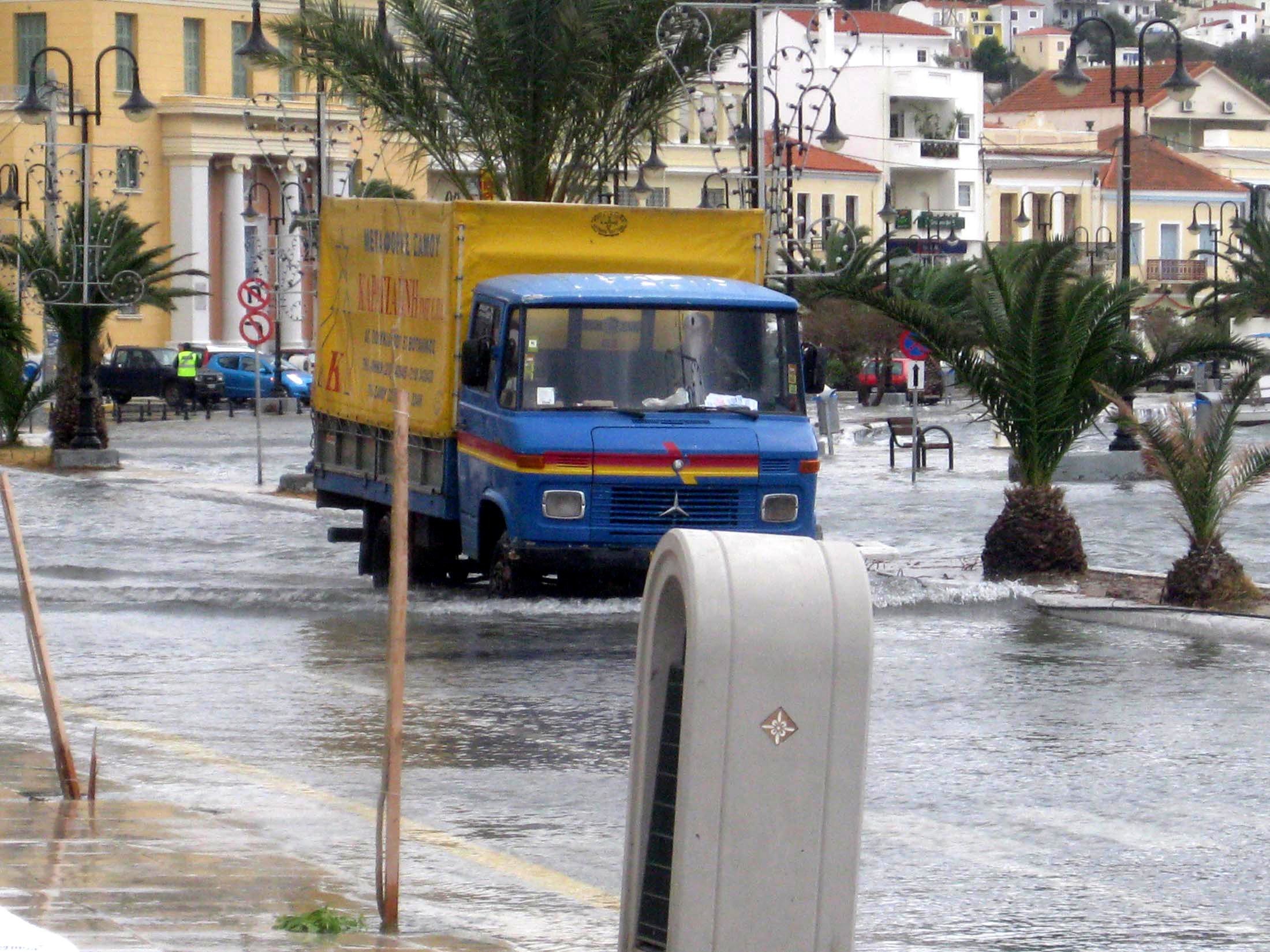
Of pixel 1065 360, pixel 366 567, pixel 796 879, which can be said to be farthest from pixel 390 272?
pixel 796 879

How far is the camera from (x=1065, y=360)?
60.0 feet

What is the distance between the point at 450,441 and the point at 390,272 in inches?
77.2

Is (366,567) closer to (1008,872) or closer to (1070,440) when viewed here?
(1070,440)

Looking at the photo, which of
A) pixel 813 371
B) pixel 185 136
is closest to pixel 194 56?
pixel 185 136

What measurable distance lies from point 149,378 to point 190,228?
20.2 metres

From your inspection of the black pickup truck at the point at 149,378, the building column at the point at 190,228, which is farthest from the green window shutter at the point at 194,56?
the black pickup truck at the point at 149,378

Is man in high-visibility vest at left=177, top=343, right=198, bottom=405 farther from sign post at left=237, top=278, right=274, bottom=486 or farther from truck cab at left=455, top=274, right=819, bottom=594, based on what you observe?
truck cab at left=455, top=274, right=819, bottom=594

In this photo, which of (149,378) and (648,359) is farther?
(149,378)

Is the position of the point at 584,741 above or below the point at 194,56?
below

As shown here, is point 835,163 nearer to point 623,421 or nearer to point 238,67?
point 238,67

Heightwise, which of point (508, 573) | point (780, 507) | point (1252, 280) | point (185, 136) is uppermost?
point (185, 136)

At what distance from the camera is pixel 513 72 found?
26266 mm

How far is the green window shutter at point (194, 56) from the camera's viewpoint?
74938 millimetres

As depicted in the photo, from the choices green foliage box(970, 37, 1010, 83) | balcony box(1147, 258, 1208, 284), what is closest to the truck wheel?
balcony box(1147, 258, 1208, 284)
